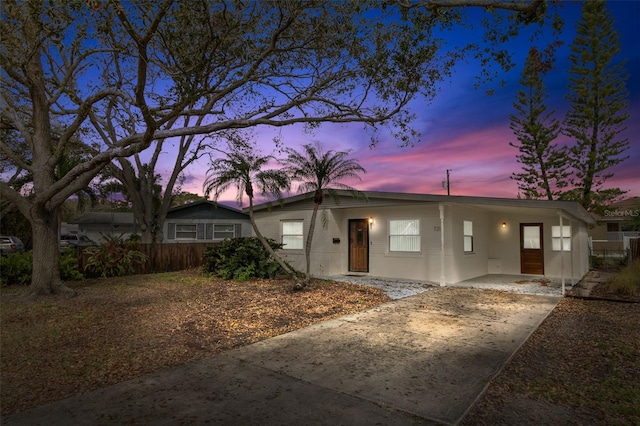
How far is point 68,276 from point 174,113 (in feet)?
22.2

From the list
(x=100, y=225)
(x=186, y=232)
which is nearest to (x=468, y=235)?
(x=186, y=232)

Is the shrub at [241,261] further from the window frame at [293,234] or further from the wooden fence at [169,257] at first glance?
the wooden fence at [169,257]

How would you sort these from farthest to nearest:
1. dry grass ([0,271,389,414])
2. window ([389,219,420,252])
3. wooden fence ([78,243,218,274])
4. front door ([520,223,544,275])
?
wooden fence ([78,243,218,274]) → front door ([520,223,544,275]) → window ([389,219,420,252]) → dry grass ([0,271,389,414])

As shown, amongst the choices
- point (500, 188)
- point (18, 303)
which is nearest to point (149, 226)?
point (18, 303)

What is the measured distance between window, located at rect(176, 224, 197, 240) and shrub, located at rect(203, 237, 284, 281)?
10.8 meters

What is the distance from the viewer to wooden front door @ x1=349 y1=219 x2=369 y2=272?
549 inches

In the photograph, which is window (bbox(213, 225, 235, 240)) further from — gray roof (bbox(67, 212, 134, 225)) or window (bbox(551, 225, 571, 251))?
window (bbox(551, 225, 571, 251))

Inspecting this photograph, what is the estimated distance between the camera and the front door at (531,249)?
13.9 m

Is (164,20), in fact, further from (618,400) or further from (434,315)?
(618,400)

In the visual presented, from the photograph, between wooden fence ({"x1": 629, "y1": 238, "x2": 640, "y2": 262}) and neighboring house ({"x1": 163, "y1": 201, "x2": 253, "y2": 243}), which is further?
neighboring house ({"x1": 163, "y1": 201, "x2": 253, "y2": 243})

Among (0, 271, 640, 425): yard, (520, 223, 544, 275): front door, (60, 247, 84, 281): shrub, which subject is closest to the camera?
(0, 271, 640, 425): yard

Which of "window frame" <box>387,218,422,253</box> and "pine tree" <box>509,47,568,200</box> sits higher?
"pine tree" <box>509,47,568,200</box>

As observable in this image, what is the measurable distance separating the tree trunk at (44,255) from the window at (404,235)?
9.33 m

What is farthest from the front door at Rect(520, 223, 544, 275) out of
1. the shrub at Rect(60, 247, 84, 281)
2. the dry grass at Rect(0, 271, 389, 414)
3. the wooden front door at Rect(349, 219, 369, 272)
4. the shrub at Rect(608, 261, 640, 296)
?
the shrub at Rect(60, 247, 84, 281)
